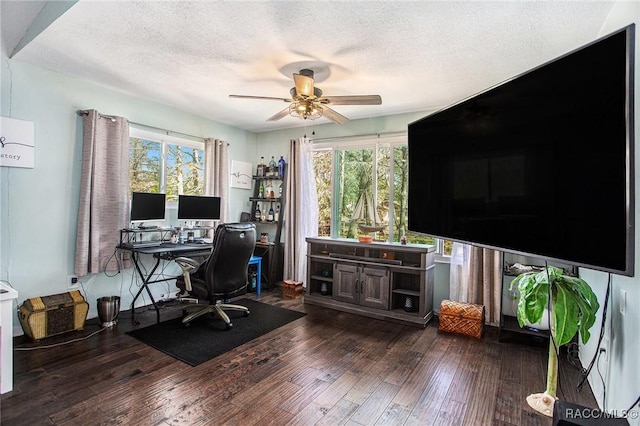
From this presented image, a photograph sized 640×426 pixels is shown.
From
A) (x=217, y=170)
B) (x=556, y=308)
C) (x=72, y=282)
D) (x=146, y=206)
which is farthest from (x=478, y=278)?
(x=72, y=282)

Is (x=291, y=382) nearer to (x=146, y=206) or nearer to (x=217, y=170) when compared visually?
(x=146, y=206)

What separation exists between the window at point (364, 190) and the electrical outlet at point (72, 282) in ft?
A: 9.82

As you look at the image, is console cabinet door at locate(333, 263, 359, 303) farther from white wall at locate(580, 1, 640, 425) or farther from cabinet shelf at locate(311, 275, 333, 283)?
white wall at locate(580, 1, 640, 425)

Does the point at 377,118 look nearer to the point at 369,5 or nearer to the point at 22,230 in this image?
the point at 369,5

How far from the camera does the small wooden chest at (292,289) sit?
15.0 feet

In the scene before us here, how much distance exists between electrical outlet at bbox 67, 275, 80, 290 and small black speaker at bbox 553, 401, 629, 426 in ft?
13.3

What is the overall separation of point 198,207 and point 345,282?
2118mm

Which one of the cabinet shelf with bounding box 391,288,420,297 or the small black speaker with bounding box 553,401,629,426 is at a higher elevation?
the small black speaker with bounding box 553,401,629,426

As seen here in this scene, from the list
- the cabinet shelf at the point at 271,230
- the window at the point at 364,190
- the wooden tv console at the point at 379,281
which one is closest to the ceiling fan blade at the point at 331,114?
the window at the point at 364,190

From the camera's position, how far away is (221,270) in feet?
10.6

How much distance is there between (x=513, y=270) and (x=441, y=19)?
2.43m

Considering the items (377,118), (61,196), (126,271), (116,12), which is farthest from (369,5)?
(126,271)

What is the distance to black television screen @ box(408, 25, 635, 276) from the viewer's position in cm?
105

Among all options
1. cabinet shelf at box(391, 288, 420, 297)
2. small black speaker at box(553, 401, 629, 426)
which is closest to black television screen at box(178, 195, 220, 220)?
cabinet shelf at box(391, 288, 420, 297)
